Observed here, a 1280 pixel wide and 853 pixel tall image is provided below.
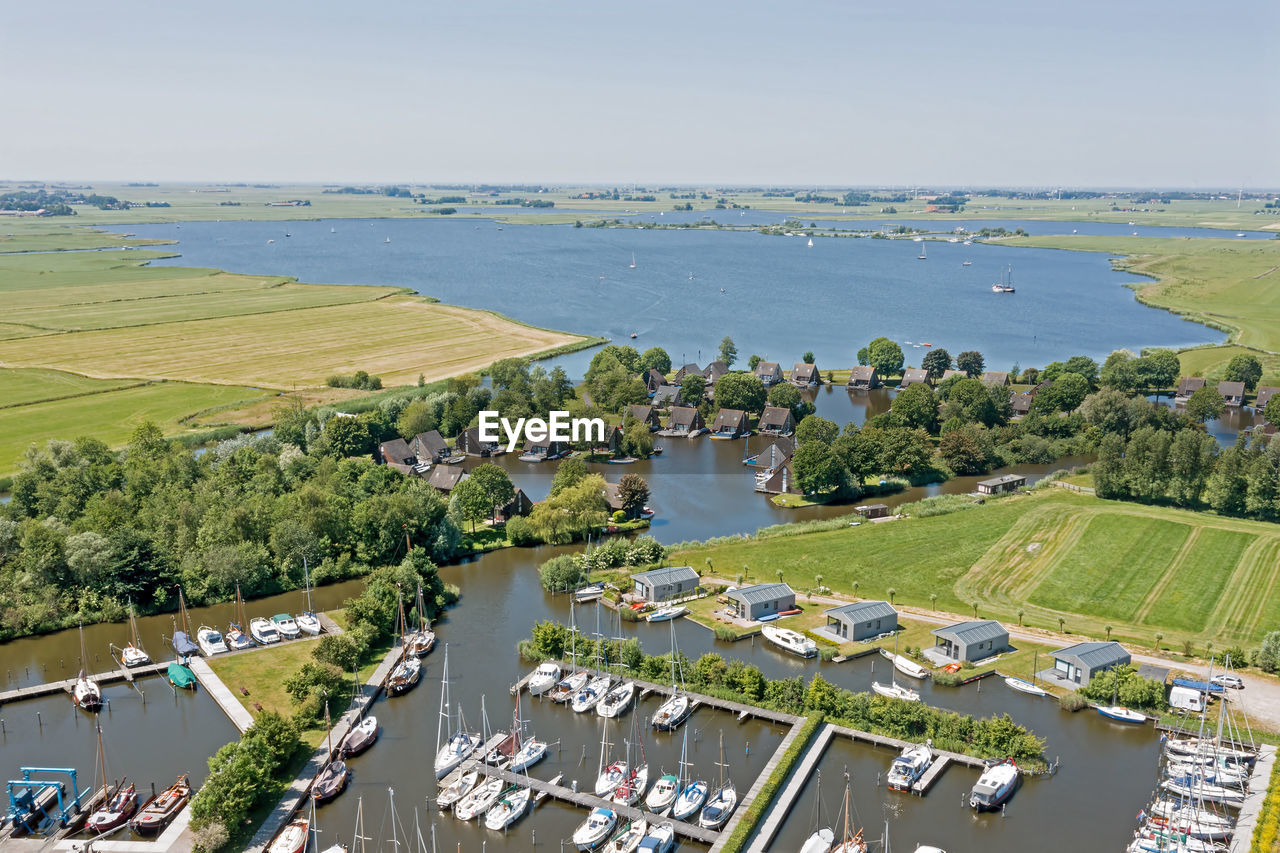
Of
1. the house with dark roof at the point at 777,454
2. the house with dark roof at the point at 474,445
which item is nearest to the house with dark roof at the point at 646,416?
the house with dark roof at the point at 777,454

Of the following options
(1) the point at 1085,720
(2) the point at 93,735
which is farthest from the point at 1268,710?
(2) the point at 93,735

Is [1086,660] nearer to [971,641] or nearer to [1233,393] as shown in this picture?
[971,641]

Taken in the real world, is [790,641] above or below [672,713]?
above

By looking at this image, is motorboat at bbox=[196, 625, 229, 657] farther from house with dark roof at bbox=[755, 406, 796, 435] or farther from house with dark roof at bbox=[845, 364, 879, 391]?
house with dark roof at bbox=[845, 364, 879, 391]

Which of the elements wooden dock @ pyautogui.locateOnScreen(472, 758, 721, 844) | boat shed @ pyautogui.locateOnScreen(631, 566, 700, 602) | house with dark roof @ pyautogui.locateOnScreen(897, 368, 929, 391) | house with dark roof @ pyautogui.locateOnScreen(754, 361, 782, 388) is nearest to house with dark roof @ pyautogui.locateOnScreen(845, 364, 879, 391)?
house with dark roof @ pyautogui.locateOnScreen(897, 368, 929, 391)

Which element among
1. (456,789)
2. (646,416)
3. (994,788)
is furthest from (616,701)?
(646,416)

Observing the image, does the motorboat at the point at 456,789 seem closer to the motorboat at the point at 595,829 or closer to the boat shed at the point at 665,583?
the motorboat at the point at 595,829
